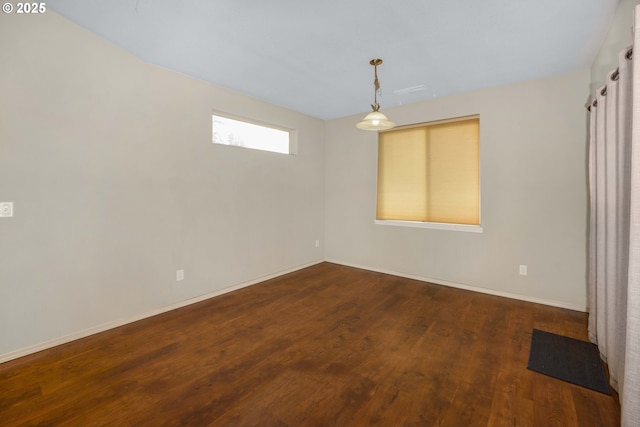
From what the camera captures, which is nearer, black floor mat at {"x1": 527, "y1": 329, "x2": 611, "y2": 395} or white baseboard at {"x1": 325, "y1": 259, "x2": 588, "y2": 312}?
black floor mat at {"x1": 527, "y1": 329, "x2": 611, "y2": 395}

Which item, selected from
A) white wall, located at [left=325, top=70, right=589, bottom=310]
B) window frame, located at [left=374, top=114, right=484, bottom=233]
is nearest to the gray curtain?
white wall, located at [left=325, top=70, right=589, bottom=310]

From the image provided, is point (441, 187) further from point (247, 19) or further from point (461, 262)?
Result: point (247, 19)

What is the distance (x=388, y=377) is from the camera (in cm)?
204

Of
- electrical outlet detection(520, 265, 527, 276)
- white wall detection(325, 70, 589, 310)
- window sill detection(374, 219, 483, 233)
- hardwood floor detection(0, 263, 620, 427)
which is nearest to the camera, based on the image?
hardwood floor detection(0, 263, 620, 427)

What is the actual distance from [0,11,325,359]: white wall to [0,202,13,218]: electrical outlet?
4 cm

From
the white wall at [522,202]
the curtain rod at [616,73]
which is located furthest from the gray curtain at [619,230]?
the white wall at [522,202]

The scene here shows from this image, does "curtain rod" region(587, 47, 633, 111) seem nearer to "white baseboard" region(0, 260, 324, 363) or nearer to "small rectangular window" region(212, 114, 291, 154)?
"small rectangular window" region(212, 114, 291, 154)

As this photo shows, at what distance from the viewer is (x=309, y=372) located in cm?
210

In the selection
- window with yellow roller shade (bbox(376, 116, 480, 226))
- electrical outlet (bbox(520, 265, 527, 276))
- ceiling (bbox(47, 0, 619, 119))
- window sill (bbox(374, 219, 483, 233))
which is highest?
ceiling (bbox(47, 0, 619, 119))

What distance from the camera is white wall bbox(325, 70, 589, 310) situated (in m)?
3.19

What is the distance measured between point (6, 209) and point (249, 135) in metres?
2.69

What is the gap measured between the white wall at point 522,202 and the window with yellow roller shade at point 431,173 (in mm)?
162

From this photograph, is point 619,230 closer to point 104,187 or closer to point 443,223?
point 443,223

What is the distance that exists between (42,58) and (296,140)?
3200 mm
